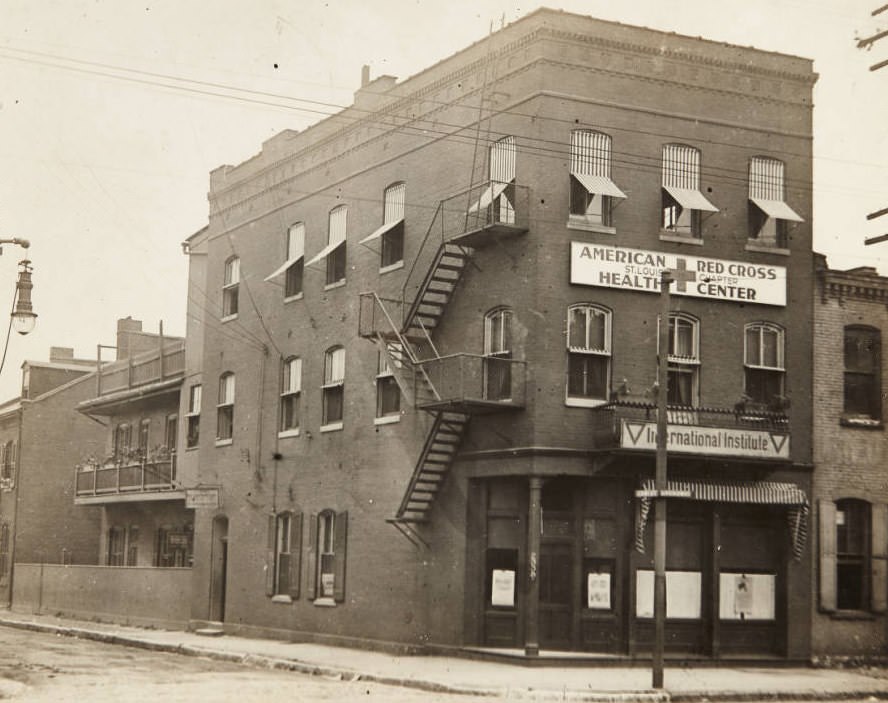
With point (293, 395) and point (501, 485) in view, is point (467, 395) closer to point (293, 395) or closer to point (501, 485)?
point (501, 485)

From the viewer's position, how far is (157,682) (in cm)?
2048

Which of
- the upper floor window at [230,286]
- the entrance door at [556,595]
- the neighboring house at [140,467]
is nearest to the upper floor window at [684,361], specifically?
the entrance door at [556,595]

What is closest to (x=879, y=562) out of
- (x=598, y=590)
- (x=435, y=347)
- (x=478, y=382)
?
(x=598, y=590)

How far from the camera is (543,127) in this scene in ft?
81.3

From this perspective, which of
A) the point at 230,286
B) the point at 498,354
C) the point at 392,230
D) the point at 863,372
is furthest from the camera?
the point at 230,286

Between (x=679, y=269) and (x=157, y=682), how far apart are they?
485 inches

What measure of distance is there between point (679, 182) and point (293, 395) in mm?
12150

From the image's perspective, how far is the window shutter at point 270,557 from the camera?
32.7 m

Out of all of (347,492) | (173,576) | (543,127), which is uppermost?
(543,127)

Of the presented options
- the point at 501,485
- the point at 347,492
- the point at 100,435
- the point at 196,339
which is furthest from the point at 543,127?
the point at 100,435

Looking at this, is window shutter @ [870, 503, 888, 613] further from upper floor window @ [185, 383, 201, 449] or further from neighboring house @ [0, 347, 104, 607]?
neighboring house @ [0, 347, 104, 607]

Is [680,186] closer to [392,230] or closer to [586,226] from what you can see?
[586,226]

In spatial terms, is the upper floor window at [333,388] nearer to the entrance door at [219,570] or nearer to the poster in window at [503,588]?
the entrance door at [219,570]

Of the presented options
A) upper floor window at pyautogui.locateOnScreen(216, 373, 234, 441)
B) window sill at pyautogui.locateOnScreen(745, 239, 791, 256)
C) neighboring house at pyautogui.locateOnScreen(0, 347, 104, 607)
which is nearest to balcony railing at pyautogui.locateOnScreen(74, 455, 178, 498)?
neighboring house at pyautogui.locateOnScreen(0, 347, 104, 607)
